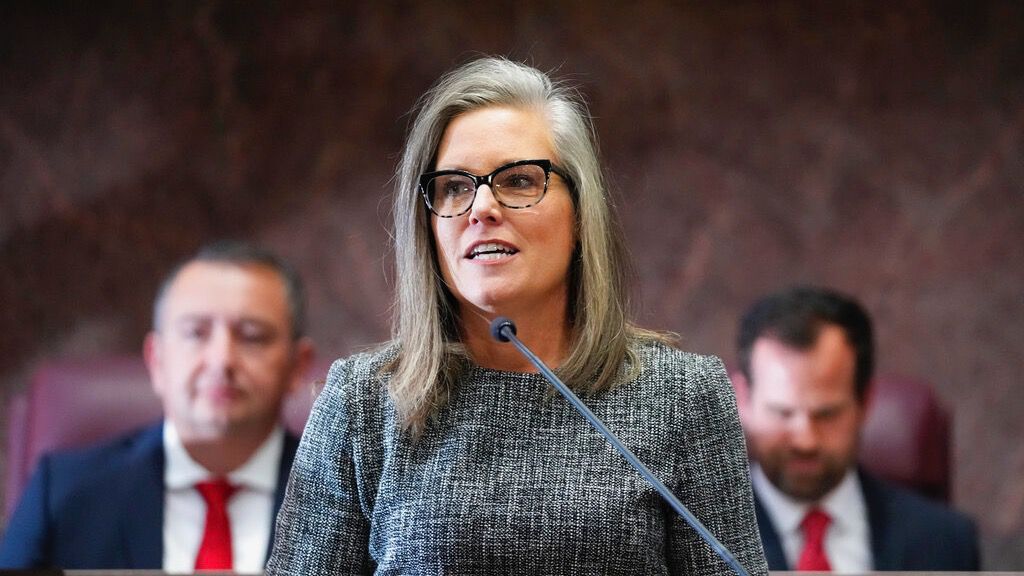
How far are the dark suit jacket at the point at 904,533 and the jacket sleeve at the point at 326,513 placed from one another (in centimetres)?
152

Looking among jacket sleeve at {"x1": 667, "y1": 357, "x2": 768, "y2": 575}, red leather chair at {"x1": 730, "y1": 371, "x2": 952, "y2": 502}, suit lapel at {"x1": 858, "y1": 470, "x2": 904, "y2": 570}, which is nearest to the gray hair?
red leather chair at {"x1": 730, "y1": 371, "x2": 952, "y2": 502}

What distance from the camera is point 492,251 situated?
1243 millimetres

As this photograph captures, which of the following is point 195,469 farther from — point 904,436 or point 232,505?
point 904,436

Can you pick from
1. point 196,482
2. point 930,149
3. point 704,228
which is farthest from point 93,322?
point 930,149

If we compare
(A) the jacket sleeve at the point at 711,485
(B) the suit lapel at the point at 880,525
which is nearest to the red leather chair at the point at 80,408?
(B) the suit lapel at the point at 880,525

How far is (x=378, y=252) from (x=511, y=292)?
5.80 feet

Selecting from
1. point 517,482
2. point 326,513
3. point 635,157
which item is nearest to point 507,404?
point 517,482

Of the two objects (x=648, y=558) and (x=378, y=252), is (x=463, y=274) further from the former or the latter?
(x=378, y=252)

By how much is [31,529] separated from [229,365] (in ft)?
1.73

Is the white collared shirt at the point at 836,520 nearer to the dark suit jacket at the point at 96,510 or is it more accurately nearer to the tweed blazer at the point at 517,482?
the dark suit jacket at the point at 96,510

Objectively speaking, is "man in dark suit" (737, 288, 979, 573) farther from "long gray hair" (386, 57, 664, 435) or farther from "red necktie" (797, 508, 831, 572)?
"long gray hair" (386, 57, 664, 435)

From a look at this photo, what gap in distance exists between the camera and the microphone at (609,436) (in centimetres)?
108

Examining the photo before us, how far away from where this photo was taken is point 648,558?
1.19 meters

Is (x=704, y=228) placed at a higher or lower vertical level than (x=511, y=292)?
higher
